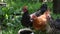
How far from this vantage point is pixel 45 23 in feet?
16.7

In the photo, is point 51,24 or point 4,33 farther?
point 4,33

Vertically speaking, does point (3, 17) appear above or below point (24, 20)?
below

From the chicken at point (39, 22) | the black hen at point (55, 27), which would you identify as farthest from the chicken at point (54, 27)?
the chicken at point (39, 22)

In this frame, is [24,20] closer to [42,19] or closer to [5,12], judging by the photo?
[42,19]

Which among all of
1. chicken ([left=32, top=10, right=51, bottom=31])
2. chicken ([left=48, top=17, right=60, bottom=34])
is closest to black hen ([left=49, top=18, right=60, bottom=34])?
chicken ([left=48, top=17, right=60, bottom=34])

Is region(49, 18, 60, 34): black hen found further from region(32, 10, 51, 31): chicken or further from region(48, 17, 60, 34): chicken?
region(32, 10, 51, 31): chicken

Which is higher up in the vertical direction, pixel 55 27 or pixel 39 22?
pixel 39 22

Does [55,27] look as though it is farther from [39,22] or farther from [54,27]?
[39,22]

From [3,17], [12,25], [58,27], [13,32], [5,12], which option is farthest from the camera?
[5,12]

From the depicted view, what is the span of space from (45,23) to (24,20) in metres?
0.53

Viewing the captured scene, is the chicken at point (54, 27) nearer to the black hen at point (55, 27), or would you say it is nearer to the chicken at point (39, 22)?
the black hen at point (55, 27)

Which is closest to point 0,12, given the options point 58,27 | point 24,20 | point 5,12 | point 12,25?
point 5,12

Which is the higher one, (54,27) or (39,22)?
(39,22)

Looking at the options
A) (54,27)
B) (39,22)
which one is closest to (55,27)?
(54,27)
